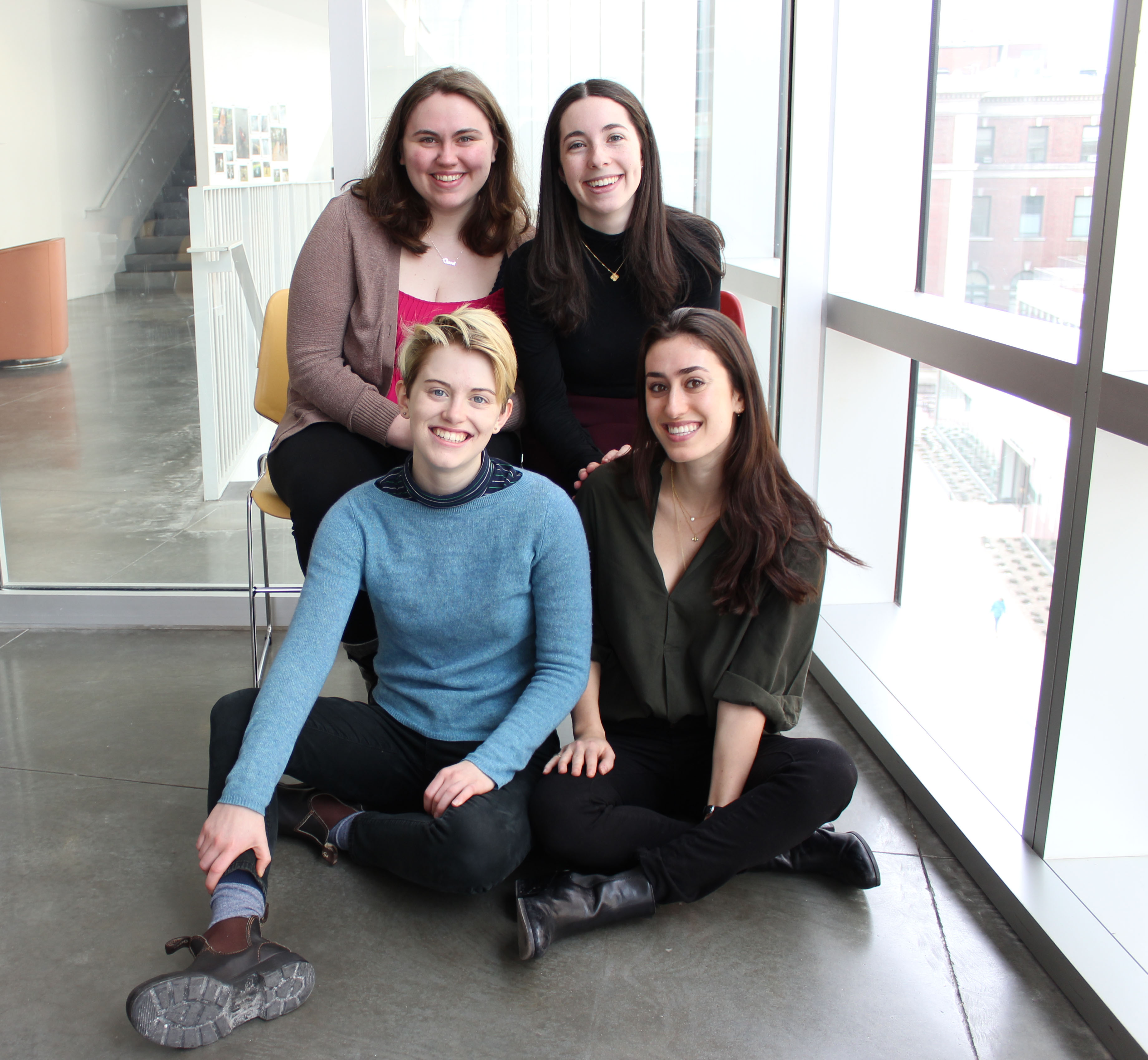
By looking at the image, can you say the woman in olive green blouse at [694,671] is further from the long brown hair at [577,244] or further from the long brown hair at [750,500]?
the long brown hair at [577,244]

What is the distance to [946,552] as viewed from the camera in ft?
8.79

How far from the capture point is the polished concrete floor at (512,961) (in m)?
1.43

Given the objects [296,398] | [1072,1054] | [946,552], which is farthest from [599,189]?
[1072,1054]

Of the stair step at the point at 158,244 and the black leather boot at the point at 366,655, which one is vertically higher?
the stair step at the point at 158,244

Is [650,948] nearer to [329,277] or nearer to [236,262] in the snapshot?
[329,277]

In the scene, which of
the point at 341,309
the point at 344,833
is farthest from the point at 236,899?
the point at 341,309

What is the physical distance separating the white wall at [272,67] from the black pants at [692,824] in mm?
1709

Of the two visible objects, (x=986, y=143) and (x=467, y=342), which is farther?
(x=986, y=143)

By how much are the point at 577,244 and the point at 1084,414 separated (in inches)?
38.0

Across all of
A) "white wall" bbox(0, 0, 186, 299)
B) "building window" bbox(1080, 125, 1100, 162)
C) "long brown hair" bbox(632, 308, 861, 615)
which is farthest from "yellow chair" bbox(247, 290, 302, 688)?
"building window" bbox(1080, 125, 1100, 162)

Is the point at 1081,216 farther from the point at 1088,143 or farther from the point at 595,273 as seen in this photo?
the point at 595,273

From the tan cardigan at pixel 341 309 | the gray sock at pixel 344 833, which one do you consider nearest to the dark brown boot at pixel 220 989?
the gray sock at pixel 344 833

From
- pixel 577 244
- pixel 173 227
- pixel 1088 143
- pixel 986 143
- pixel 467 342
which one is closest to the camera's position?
pixel 467 342

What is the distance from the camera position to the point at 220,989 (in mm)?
1401
